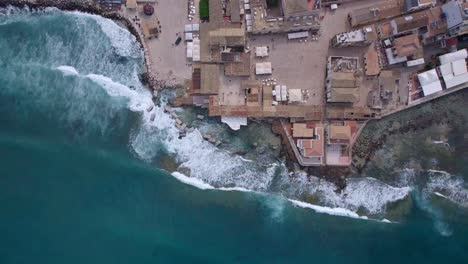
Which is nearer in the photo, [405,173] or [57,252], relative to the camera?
[57,252]

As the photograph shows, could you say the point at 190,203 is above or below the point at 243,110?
below

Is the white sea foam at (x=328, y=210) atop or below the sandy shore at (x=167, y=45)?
below

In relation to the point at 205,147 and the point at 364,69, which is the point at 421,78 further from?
the point at 205,147

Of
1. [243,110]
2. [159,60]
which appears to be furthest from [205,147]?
[159,60]

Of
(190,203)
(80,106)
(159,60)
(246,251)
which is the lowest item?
(246,251)

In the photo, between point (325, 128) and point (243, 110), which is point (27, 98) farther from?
point (325, 128)

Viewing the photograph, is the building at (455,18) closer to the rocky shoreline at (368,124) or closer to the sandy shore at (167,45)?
the rocky shoreline at (368,124)

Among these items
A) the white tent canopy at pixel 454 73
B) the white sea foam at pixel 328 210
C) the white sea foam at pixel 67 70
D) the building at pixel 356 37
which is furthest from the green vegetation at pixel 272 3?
the white sea foam at pixel 67 70

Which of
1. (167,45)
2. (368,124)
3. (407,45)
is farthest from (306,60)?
(167,45)

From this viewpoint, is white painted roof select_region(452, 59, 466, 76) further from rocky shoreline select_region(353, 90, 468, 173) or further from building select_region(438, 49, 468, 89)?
rocky shoreline select_region(353, 90, 468, 173)
